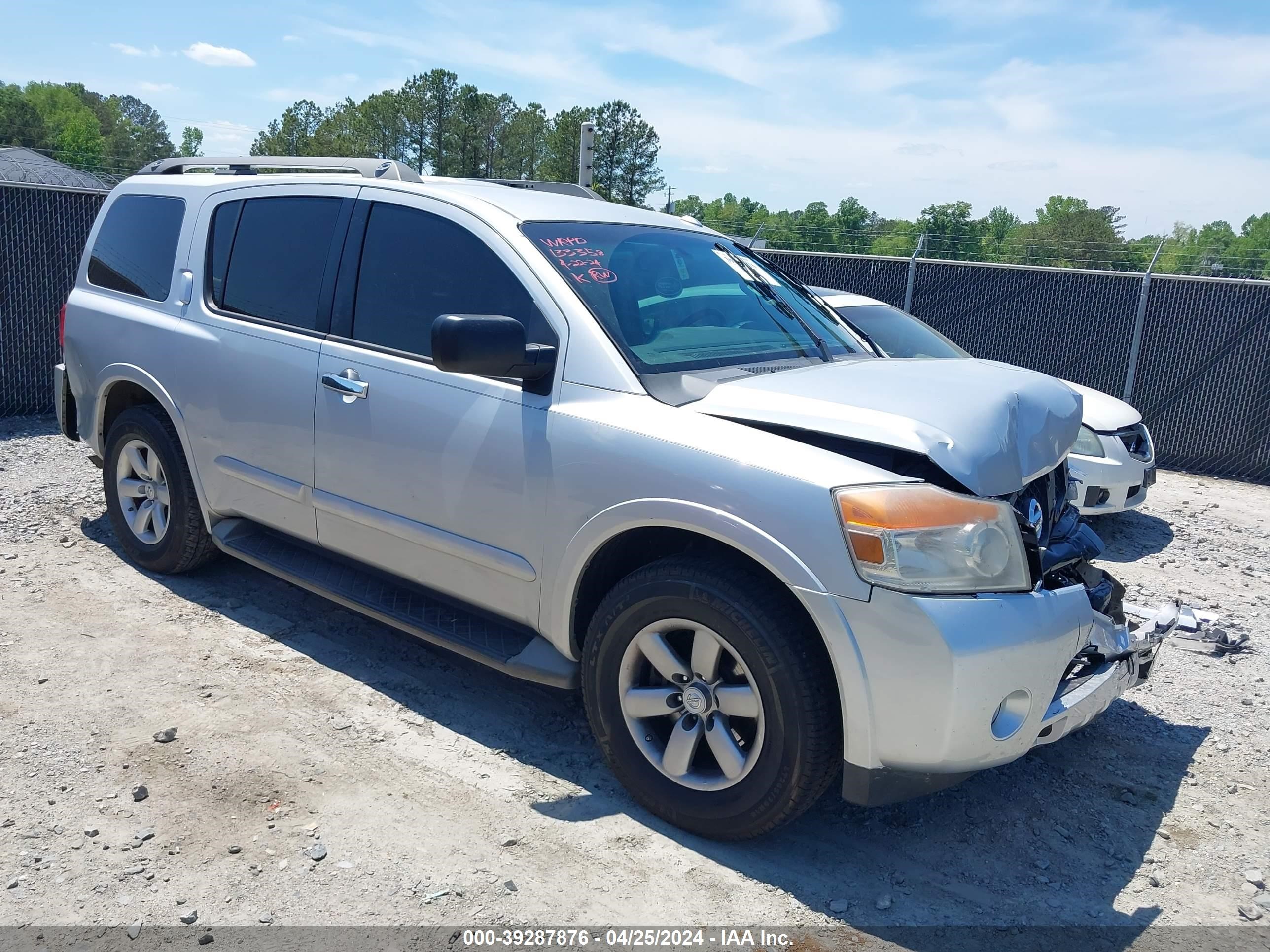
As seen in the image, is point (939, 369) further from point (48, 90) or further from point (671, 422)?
point (48, 90)

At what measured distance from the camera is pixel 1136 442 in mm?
7348

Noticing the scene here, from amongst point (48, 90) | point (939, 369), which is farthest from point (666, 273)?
point (48, 90)

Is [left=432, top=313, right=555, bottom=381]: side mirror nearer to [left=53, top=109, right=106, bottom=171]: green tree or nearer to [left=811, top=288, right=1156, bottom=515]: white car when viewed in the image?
[left=811, top=288, right=1156, bottom=515]: white car

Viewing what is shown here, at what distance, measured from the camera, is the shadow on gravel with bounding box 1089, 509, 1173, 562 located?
682 centimetres

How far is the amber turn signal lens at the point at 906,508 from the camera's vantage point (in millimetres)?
2656

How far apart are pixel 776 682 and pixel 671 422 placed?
84cm

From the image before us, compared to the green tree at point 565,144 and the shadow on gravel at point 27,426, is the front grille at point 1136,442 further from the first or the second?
the green tree at point 565,144

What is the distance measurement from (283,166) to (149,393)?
1.28 metres

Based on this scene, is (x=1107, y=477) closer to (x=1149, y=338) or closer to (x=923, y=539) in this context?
(x=1149, y=338)

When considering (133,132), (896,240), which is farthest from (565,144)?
(133,132)

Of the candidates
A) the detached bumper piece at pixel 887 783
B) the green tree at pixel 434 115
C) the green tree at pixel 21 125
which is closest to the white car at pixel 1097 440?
the detached bumper piece at pixel 887 783

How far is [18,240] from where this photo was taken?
28.3 feet

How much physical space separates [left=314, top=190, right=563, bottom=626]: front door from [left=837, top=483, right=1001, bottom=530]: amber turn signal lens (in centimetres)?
106

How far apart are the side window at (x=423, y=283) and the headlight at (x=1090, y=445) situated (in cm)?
507
